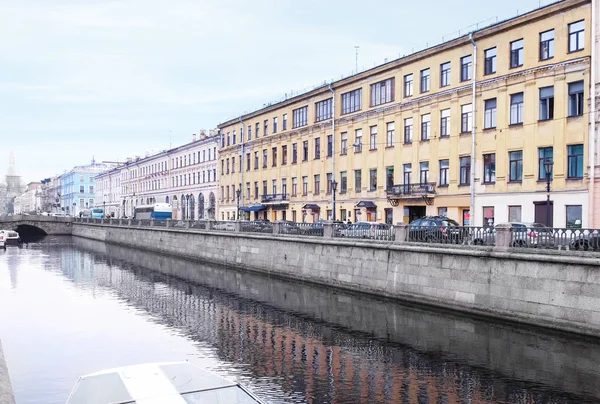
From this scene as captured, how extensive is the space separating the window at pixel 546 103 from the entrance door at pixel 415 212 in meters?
12.1

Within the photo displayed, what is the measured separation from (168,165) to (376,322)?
7778 centimetres

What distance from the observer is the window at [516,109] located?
36.0 metres

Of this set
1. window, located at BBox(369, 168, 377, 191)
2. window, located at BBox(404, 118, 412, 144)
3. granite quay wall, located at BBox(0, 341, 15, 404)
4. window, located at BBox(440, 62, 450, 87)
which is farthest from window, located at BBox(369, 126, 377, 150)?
granite quay wall, located at BBox(0, 341, 15, 404)

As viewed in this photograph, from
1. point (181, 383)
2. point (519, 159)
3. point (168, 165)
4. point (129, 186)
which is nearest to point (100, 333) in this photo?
point (181, 383)

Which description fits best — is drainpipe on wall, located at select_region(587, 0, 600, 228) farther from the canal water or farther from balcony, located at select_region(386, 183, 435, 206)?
the canal water

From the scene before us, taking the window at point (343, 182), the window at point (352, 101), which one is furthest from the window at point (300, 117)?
the window at point (343, 182)

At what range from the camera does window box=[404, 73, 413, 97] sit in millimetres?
44406

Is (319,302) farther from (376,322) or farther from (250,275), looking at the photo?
(250,275)

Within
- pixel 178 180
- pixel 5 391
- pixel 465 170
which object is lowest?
pixel 5 391

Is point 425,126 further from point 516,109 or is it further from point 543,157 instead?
point 543,157

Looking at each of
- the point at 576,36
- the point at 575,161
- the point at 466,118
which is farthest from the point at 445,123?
the point at 576,36

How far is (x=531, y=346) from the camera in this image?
60.5ft

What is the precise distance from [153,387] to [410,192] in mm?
35837

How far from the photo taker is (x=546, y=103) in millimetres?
34469
